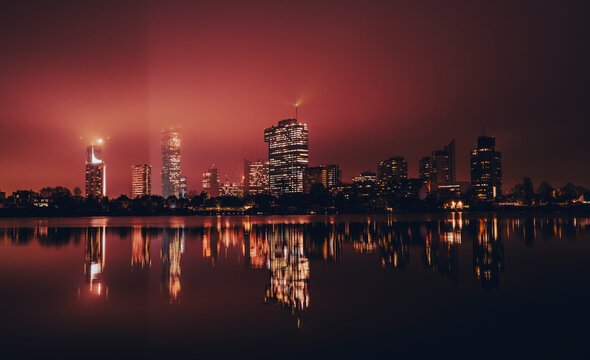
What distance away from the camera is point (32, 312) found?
1599cm

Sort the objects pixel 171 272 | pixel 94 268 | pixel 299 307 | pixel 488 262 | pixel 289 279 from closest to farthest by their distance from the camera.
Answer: pixel 299 307 < pixel 289 279 < pixel 171 272 < pixel 94 268 < pixel 488 262

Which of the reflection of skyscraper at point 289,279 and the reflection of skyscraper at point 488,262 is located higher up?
the reflection of skyscraper at point 289,279

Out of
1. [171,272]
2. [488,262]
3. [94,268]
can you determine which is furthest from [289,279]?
[488,262]

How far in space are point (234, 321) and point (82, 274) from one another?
1406 centimetres

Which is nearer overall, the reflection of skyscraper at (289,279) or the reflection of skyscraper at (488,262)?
the reflection of skyscraper at (289,279)

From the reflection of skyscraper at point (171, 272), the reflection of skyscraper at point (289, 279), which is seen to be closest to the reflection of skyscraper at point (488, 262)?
the reflection of skyscraper at point (289, 279)

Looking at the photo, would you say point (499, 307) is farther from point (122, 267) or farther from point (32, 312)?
point (122, 267)

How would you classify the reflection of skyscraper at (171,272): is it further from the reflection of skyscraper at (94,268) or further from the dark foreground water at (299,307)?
the reflection of skyscraper at (94,268)

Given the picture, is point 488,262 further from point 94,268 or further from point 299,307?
point 94,268

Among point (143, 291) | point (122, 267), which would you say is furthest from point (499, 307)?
point (122, 267)

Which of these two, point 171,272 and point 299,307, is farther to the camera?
point 171,272

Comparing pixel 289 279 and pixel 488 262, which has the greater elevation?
pixel 289 279

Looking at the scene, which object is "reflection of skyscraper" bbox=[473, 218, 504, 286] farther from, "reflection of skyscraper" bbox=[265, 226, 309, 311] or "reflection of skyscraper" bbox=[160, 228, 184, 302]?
"reflection of skyscraper" bbox=[160, 228, 184, 302]

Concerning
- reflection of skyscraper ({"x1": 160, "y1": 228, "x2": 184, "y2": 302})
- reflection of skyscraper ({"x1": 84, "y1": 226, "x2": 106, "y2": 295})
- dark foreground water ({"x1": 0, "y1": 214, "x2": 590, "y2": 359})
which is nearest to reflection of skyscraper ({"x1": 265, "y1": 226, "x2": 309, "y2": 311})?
dark foreground water ({"x1": 0, "y1": 214, "x2": 590, "y2": 359})
